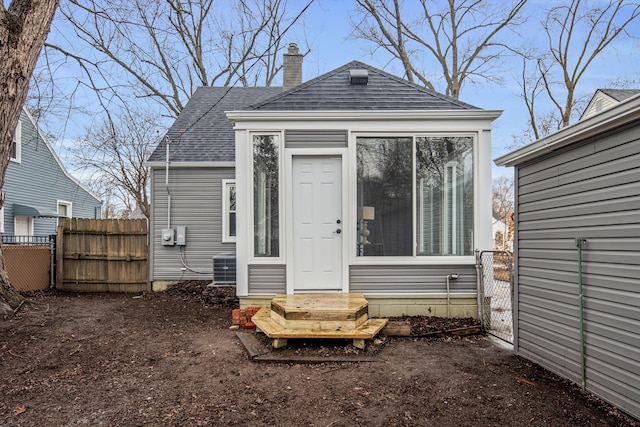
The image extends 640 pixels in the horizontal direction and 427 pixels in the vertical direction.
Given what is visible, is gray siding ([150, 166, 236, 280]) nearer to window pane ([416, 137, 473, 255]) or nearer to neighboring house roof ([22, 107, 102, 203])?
window pane ([416, 137, 473, 255])

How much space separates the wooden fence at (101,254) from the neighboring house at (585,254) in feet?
23.1

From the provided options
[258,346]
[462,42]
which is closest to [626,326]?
[258,346]

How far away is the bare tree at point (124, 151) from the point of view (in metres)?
12.4

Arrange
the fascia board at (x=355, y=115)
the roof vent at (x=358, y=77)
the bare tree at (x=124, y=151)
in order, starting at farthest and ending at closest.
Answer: the bare tree at (x=124, y=151), the roof vent at (x=358, y=77), the fascia board at (x=355, y=115)

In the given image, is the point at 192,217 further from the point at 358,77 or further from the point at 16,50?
the point at 358,77

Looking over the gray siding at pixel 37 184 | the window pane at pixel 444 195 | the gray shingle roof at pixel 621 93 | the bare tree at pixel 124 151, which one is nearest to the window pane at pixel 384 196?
the window pane at pixel 444 195

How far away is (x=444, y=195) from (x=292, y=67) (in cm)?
494

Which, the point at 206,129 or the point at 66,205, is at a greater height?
the point at 206,129

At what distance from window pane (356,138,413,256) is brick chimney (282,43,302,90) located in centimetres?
394

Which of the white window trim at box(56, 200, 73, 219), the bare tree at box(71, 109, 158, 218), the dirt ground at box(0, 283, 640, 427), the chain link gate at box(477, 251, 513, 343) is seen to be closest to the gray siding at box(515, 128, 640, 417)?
the dirt ground at box(0, 283, 640, 427)

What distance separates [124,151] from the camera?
12.5 meters

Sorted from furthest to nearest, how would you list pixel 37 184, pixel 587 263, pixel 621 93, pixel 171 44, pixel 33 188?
1. pixel 37 184
2. pixel 33 188
3. pixel 171 44
4. pixel 621 93
5. pixel 587 263

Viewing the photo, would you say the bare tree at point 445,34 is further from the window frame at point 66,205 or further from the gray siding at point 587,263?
the window frame at point 66,205

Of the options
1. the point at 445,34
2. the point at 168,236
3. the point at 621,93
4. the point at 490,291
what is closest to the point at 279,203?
the point at 490,291
